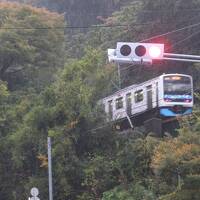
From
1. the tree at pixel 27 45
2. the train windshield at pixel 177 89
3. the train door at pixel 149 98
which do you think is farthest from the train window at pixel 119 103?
the tree at pixel 27 45

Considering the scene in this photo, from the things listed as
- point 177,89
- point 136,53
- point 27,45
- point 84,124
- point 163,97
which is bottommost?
point 84,124

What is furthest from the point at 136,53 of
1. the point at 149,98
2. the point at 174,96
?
the point at 149,98

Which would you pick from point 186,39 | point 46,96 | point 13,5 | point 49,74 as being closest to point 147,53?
point 46,96

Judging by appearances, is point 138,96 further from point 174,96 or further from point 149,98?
point 174,96

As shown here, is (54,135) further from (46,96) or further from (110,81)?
(110,81)

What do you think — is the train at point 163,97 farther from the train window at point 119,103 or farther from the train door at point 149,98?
the train window at point 119,103

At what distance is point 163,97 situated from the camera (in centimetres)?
3381

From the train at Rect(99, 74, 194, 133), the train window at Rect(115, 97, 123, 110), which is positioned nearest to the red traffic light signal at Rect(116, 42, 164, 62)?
the train at Rect(99, 74, 194, 133)

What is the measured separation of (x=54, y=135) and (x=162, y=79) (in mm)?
7339

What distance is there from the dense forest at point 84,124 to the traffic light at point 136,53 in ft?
25.0

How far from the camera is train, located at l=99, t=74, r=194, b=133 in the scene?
33.9 meters

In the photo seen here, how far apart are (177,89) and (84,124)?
20.5ft

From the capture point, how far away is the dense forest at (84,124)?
1026 inches

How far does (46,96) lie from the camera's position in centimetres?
3309
